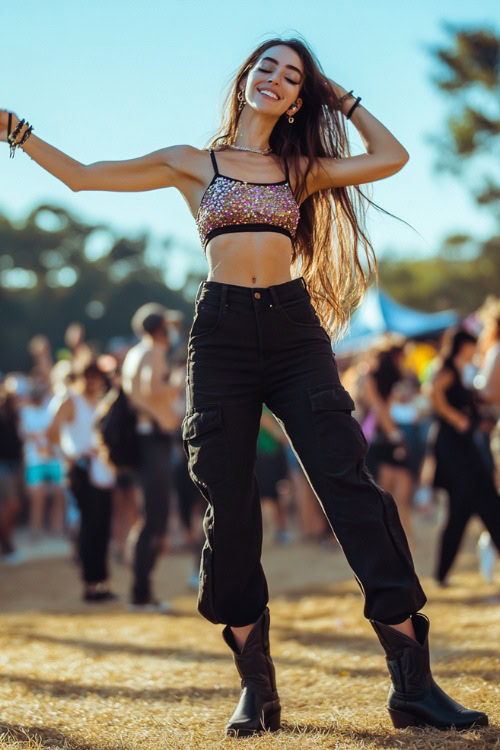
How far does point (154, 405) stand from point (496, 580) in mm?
3086

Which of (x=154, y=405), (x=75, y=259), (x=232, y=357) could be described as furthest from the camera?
(x=75, y=259)

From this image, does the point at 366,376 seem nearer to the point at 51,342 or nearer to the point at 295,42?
the point at 295,42

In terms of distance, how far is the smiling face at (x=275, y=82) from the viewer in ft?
12.8

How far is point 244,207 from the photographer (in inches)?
147

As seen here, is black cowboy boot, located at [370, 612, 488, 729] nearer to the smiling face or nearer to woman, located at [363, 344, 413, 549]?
the smiling face

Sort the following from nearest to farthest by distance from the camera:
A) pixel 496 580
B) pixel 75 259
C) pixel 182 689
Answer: pixel 182 689 < pixel 496 580 < pixel 75 259

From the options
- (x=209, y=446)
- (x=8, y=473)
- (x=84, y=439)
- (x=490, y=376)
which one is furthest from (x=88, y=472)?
(x=209, y=446)

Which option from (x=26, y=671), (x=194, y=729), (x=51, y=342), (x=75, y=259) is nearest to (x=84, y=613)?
(x=26, y=671)

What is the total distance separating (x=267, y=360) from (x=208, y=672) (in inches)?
81.8

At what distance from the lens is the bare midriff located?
12.2 ft

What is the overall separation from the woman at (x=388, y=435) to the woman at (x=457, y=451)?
4.14ft

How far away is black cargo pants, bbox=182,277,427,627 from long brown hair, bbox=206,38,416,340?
430 millimetres

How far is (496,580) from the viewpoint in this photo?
8414 mm

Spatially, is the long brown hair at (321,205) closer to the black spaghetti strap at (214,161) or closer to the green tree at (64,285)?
the black spaghetti strap at (214,161)
